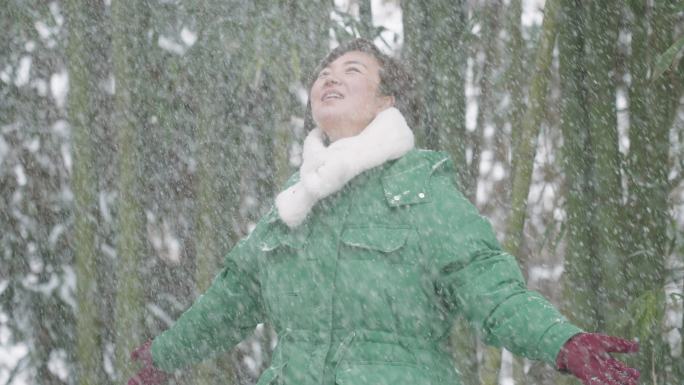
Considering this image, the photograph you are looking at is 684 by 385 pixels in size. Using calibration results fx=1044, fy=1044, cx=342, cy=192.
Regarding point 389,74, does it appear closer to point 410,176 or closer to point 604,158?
point 410,176

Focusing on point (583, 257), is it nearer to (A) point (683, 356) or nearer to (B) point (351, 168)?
(A) point (683, 356)

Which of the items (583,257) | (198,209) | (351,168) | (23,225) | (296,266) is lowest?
(23,225)

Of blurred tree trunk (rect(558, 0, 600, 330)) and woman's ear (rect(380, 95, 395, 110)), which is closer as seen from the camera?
woman's ear (rect(380, 95, 395, 110))

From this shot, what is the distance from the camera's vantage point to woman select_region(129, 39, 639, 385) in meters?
1.79

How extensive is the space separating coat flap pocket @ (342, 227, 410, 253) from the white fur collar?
10 cm

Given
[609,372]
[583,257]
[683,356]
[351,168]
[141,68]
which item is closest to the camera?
[609,372]

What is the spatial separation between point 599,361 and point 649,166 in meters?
1.27

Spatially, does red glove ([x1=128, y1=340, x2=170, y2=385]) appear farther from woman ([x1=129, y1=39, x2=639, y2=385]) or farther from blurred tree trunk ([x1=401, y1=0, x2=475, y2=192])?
blurred tree trunk ([x1=401, y1=0, x2=475, y2=192])

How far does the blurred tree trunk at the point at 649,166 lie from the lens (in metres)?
2.67

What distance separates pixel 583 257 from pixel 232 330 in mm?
984

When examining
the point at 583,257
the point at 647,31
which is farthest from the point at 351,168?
the point at 647,31

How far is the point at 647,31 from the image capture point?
2.82 metres

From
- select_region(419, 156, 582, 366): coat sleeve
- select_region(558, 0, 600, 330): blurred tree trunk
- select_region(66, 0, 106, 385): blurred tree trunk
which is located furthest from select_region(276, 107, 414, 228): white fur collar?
select_region(66, 0, 106, 385): blurred tree trunk

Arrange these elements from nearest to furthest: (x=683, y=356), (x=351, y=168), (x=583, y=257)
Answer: (x=351, y=168) < (x=583, y=257) < (x=683, y=356)
